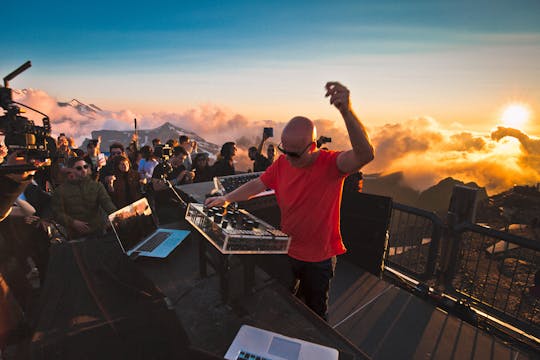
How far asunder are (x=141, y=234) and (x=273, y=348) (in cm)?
204

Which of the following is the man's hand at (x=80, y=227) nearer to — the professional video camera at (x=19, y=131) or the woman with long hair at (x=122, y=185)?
the woman with long hair at (x=122, y=185)

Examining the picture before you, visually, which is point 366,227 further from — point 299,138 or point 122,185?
point 122,185

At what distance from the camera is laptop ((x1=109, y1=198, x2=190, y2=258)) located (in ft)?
8.62

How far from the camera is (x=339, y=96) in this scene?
1.77 meters

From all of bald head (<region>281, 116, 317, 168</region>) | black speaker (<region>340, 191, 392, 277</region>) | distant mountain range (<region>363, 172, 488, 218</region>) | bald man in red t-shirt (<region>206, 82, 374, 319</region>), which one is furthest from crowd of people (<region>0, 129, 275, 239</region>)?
distant mountain range (<region>363, 172, 488, 218</region>)

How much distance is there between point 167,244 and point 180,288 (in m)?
0.76

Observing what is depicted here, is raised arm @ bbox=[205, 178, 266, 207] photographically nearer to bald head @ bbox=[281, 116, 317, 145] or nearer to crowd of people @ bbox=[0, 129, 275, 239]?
bald head @ bbox=[281, 116, 317, 145]

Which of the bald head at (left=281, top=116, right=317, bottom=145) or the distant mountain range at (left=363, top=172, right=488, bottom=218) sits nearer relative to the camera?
the bald head at (left=281, top=116, right=317, bottom=145)

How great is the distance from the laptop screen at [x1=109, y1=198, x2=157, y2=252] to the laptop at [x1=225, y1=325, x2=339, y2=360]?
5.43ft

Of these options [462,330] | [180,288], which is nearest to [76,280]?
[180,288]

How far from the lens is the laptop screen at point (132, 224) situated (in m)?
2.67

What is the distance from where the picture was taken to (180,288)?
6.98 ft

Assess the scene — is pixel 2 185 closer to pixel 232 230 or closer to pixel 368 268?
pixel 232 230

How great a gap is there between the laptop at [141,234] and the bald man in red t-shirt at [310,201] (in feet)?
2.42
